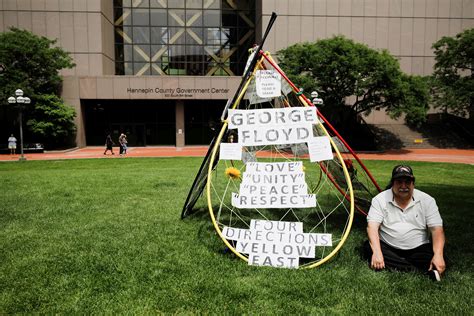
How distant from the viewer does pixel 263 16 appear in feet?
120

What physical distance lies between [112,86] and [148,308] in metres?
→ 33.9

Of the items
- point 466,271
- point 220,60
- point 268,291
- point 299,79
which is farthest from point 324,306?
point 220,60

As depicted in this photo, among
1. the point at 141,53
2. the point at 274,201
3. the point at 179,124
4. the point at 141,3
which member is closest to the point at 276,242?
the point at 274,201

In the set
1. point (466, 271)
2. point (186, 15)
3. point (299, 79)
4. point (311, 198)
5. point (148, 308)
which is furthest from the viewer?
point (186, 15)

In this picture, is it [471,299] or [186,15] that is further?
[186,15]

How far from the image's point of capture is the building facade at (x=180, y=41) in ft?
116

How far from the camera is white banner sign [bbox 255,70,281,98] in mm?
5719

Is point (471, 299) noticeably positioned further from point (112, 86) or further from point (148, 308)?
point (112, 86)

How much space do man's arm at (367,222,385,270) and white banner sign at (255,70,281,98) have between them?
243 cm

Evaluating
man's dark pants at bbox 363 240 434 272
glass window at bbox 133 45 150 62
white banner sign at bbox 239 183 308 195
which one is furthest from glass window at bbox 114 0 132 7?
man's dark pants at bbox 363 240 434 272

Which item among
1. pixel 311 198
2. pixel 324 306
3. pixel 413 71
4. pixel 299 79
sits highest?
pixel 413 71

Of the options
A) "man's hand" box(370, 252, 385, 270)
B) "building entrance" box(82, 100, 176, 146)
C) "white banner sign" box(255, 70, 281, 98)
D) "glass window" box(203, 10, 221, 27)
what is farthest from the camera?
"glass window" box(203, 10, 221, 27)

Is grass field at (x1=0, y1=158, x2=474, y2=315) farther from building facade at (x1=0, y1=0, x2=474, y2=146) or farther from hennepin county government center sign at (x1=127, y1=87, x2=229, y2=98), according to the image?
building facade at (x1=0, y1=0, x2=474, y2=146)

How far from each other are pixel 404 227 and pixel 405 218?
110 millimetres
